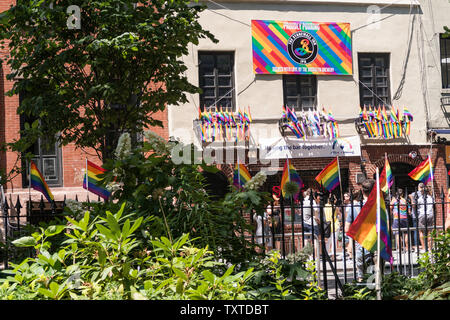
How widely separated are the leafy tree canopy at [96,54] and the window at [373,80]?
1282cm

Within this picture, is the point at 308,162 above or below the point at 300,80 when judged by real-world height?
below

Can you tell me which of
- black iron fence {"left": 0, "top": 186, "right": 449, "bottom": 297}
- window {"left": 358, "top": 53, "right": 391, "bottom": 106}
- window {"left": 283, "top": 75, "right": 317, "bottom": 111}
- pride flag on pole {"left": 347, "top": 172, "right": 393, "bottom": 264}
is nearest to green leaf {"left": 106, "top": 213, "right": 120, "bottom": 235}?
black iron fence {"left": 0, "top": 186, "right": 449, "bottom": 297}

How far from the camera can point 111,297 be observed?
292 centimetres

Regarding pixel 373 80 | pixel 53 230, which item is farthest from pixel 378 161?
pixel 53 230

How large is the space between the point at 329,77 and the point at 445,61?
15.1 feet

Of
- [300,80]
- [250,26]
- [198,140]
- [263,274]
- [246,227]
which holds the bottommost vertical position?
[263,274]

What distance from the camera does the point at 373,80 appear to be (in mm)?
19531

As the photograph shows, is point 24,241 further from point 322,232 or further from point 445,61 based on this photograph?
point 445,61

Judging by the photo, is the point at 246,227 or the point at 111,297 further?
the point at 246,227

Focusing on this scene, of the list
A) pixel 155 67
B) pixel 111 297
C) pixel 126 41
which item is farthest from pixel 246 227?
pixel 155 67

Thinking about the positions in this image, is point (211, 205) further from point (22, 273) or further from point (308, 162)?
point (308, 162)

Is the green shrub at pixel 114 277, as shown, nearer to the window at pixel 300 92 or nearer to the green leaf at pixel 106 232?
the green leaf at pixel 106 232
